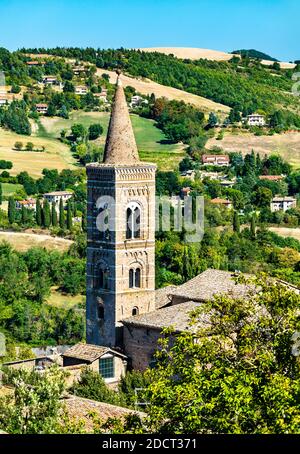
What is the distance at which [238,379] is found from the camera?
2161 cm

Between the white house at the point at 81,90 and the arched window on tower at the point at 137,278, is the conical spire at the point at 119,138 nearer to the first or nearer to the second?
the arched window on tower at the point at 137,278

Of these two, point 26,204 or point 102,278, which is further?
point 26,204

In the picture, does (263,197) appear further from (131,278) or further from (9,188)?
(131,278)

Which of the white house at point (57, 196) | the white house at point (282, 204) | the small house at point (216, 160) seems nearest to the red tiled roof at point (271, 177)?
the small house at point (216, 160)

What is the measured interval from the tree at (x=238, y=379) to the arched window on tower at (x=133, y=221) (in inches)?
591

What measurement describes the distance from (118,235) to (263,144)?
6698 cm

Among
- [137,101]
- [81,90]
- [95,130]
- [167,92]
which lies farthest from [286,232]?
[167,92]

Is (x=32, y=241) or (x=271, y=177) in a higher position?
(x=271, y=177)

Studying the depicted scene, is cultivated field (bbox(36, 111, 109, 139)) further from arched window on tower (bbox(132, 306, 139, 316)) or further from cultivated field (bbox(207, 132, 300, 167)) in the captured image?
arched window on tower (bbox(132, 306, 139, 316))

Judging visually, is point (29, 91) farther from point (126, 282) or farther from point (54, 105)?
point (126, 282)

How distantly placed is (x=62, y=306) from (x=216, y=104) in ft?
210

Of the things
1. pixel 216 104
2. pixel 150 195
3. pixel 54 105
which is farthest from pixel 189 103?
pixel 150 195

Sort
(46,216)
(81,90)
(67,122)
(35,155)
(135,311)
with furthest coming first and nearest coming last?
(81,90) → (67,122) → (35,155) → (46,216) → (135,311)

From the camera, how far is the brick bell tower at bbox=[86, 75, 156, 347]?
127 ft
